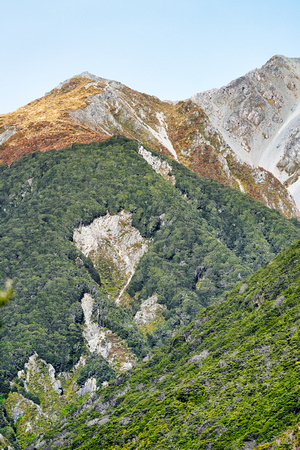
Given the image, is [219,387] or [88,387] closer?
[219,387]

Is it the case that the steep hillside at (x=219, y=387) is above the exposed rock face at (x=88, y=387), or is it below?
below

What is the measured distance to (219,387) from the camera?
103375 mm

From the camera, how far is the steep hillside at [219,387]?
7994cm

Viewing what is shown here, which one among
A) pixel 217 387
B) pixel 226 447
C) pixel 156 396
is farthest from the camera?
pixel 156 396

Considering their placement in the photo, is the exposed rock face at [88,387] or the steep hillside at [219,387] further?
the exposed rock face at [88,387]

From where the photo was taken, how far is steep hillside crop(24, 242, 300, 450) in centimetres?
7994

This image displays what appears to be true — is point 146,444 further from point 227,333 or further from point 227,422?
point 227,333

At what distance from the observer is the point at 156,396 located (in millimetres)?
119562

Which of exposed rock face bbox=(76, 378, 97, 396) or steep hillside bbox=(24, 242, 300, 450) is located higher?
exposed rock face bbox=(76, 378, 97, 396)

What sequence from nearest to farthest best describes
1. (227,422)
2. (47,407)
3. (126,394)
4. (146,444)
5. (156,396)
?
(227,422) → (146,444) → (156,396) → (126,394) → (47,407)

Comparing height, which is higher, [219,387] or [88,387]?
[88,387]

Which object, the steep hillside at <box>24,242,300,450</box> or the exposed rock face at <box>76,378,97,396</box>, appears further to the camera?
the exposed rock face at <box>76,378,97,396</box>

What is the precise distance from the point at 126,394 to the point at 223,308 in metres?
33.0

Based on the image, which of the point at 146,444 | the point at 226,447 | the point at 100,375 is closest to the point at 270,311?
the point at 146,444
